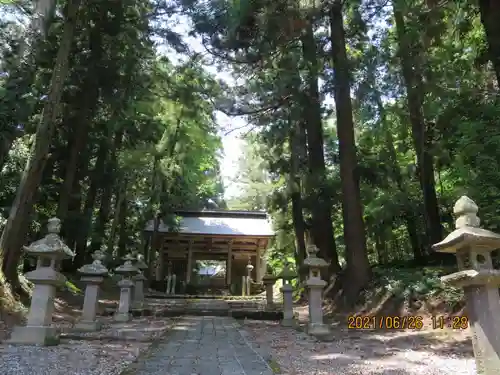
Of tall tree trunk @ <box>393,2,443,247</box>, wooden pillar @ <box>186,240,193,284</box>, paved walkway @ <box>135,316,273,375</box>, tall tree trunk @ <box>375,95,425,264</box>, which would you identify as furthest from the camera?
wooden pillar @ <box>186,240,193,284</box>

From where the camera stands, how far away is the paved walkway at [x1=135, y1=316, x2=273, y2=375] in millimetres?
4160

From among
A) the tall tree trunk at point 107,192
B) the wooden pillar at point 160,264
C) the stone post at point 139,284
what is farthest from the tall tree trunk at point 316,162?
the wooden pillar at point 160,264

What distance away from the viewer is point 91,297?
759cm

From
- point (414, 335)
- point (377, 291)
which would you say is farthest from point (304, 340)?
point (377, 291)

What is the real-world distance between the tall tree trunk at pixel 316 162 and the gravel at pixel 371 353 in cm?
378

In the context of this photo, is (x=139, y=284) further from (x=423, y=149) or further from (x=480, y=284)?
(x=480, y=284)

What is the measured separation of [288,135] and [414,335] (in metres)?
7.40

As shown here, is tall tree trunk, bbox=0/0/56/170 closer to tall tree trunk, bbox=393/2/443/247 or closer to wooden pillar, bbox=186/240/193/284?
tall tree trunk, bbox=393/2/443/247

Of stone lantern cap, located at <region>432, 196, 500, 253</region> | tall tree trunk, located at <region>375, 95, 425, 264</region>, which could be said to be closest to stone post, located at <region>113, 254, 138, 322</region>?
stone lantern cap, located at <region>432, 196, 500, 253</region>

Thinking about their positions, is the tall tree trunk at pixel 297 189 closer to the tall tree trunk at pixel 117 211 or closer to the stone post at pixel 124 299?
the stone post at pixel 124 299

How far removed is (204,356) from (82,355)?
1501 millimetres

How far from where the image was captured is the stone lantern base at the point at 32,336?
561cm

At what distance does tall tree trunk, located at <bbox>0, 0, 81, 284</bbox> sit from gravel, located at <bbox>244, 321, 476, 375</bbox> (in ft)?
15.7

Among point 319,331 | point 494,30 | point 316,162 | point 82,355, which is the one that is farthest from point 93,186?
point 494,30
